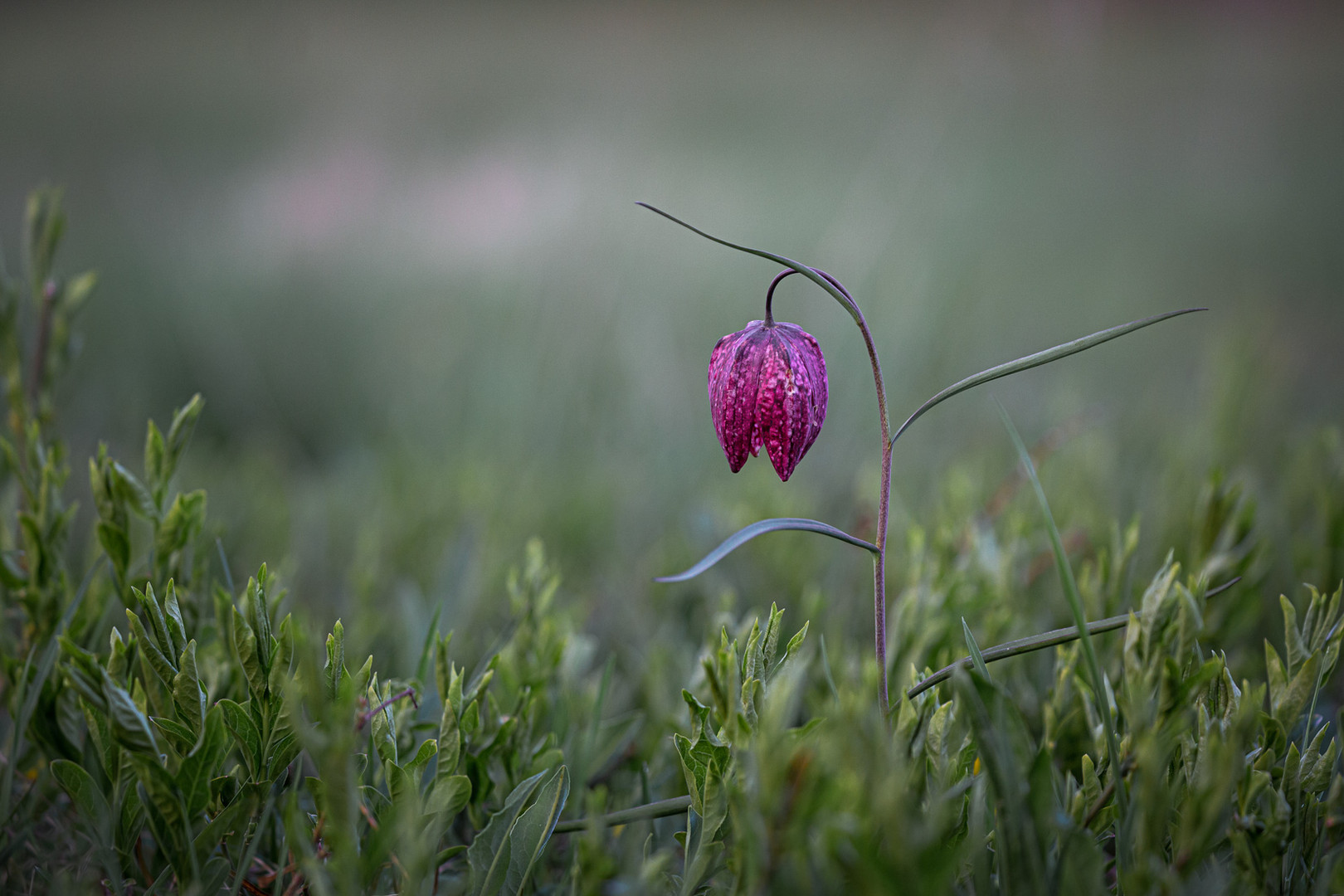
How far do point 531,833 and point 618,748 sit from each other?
0.75 ft

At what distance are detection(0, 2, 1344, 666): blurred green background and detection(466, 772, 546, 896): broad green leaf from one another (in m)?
0.96

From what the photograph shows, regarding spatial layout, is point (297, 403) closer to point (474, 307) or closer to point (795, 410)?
point (474, 307)

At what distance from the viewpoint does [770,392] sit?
1.25ft

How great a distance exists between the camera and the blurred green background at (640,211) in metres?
1.68

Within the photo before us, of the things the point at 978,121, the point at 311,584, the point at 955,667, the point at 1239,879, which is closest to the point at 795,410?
the point at 955,667

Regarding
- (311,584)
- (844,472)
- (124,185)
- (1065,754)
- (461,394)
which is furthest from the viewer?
(124,185)

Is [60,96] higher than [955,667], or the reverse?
[60,96]

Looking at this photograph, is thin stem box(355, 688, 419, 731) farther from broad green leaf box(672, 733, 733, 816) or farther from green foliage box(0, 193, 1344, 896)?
broad green leaf box(672, 733, 733, 816)

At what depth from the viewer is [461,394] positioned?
191 centimetres

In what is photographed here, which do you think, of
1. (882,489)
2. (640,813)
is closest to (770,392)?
(882,489)

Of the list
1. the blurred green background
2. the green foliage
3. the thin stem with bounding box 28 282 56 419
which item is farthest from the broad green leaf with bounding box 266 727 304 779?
the blurred green background

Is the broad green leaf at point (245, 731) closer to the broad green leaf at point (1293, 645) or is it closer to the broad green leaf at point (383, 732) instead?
the broad green leaf at point (383, 732)

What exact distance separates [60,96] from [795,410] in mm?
2298

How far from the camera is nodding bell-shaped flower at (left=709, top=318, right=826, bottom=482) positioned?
380 millimetres
